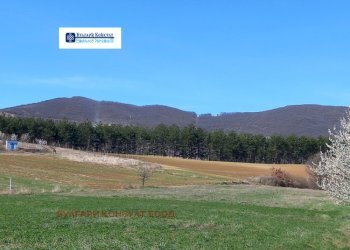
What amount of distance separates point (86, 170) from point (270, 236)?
193 feet

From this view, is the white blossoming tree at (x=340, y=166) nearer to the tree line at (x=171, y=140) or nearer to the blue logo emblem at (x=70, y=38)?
the blue logo emblem at (x=70, y=38)

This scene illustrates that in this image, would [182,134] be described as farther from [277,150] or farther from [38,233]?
[38,233]

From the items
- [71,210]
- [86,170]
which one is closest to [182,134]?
[86,170]

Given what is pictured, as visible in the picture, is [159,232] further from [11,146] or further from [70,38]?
[11,146]

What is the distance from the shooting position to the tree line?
519 feet

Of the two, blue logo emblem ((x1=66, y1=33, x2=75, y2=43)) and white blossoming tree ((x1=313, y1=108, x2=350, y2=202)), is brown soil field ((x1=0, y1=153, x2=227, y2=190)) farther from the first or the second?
white blossoming tree ((x1=313, y1=108, x2=350, y2=202))

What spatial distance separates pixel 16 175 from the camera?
59500 millimetres

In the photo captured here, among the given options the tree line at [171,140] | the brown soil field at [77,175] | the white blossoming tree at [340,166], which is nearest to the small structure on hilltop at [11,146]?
the brown soil field at [77,175]

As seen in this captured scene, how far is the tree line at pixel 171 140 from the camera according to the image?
519 ft

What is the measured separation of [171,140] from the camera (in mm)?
176625

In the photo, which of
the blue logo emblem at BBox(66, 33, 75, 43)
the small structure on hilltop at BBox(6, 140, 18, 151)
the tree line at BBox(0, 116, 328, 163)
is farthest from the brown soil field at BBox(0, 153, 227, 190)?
the tree line at BBox(0, 116, 328, 163)

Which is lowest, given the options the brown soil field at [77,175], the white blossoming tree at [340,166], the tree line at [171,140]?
the brown soil field at [77,175]

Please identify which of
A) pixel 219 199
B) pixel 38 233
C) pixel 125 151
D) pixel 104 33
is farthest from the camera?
pixel 125 151

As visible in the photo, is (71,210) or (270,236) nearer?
(270,236)
